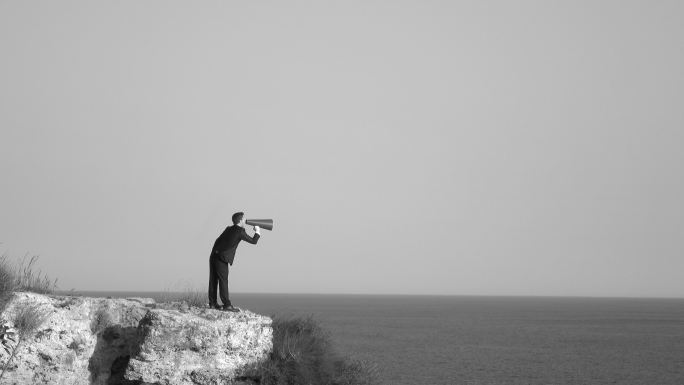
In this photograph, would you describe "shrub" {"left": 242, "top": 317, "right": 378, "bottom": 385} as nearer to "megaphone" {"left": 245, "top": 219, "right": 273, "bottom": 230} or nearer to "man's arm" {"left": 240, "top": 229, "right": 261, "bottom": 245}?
"man's arm" {"left": 240, "top": 229, "right": 261, "bottom": 245}

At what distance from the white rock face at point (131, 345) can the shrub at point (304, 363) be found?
0.45 meters

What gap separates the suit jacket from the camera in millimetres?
14450

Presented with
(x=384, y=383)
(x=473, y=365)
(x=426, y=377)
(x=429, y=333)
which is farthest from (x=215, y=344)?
(x=429, y=333)

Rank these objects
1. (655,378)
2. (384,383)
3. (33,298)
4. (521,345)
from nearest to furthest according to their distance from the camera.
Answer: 1. (33,298)
2. (384,383)
3. (655,378)
4. (521,345)

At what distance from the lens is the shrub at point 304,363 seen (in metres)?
13.7

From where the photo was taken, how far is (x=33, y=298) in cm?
1296

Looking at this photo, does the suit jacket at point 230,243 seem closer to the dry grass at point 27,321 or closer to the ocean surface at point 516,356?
the dry grass at point 27,321

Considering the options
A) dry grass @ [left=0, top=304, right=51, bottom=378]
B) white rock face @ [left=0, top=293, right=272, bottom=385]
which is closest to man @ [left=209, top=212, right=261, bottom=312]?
white rock face @ [left=0, top=293, right=272, bottom=385]

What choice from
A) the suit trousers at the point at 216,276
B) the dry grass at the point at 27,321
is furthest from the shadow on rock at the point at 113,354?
the suit trousers at the point at 216,276

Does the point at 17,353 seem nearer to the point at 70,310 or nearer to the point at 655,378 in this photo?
the point at 70,310

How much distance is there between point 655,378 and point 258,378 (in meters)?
41.2

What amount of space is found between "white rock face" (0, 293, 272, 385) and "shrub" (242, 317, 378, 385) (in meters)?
0.45

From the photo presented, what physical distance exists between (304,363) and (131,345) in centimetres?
384

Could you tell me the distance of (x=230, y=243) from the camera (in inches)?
570
